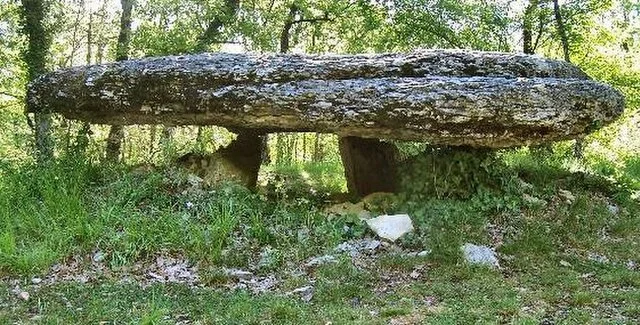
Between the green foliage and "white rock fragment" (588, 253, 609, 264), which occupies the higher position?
the green foliage

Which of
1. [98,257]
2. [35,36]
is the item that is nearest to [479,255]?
[98,257]

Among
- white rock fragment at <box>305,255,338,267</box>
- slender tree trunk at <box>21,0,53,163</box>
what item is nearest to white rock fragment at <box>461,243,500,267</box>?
white rock fragment at <box>305,255,338,267</box>

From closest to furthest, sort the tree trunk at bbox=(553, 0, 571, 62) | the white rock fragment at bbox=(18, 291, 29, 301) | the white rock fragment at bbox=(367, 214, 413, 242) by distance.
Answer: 1. the white rock fragment at bbox=(18, 291, 29, 301)
2. the white rock fragment at bbox=(367, 214, 413, 242)
3. the tree trunk at bbox=(553, 0, 571, 62)

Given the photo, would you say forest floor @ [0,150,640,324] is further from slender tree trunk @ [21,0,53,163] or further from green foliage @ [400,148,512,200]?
slender tree trunk @ [21,0,53,163]

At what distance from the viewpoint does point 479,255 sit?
6.50m

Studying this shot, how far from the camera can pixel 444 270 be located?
6.22 m

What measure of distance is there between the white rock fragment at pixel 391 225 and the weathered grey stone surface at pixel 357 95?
1079 millimetres

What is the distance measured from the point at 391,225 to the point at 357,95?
1690mm

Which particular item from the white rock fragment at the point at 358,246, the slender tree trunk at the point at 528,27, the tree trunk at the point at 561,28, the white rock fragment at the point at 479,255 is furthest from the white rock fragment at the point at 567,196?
the slender tree trunk at the point at 528,27

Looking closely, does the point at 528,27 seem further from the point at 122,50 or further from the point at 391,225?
the point at 122,50

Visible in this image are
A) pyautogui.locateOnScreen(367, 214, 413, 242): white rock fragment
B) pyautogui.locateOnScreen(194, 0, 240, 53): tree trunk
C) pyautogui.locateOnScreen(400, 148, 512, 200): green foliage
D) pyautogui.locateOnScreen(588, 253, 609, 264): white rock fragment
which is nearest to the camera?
pyautogui.locateOnScreen(588, 253, 609, 264): white rock fragment

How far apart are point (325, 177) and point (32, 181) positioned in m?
5.11

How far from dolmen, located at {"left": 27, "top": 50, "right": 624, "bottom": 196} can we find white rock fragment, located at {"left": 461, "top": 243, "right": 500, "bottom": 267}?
1.49 meters

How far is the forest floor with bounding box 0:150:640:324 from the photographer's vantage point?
5156 mm
